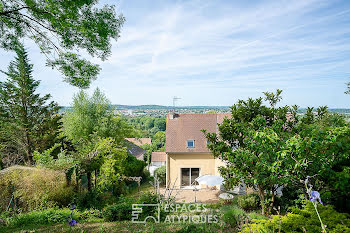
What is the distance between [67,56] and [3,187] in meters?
7.07

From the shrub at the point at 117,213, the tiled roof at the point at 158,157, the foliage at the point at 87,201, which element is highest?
the shrub at the point at 117,213

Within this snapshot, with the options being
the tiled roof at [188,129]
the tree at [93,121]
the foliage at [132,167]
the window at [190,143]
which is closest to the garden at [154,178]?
the foliage at [132,167]

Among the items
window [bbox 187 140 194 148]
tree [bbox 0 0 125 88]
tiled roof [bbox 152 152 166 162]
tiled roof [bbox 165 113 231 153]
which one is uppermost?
tree [bbox 0 0 125 88]

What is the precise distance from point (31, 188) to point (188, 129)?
37.8 feet

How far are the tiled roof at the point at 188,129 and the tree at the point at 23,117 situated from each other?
34.2 ft

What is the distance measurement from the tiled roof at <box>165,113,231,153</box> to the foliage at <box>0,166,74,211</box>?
28.4ft

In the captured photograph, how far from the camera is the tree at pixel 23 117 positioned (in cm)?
1671

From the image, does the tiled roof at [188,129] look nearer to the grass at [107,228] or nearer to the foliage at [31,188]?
the foliage at [31,188]

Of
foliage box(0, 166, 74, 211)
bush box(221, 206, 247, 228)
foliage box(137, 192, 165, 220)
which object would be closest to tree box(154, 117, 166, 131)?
foliage box(0, 166, 74, 211)

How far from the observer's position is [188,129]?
57.7 ft

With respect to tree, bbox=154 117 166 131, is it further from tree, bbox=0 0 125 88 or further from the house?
tree, bbox=0 0 125 88

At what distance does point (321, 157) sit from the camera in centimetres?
573

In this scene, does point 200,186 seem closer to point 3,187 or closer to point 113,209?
point 113,209

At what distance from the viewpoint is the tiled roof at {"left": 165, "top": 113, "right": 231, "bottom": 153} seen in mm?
16595
